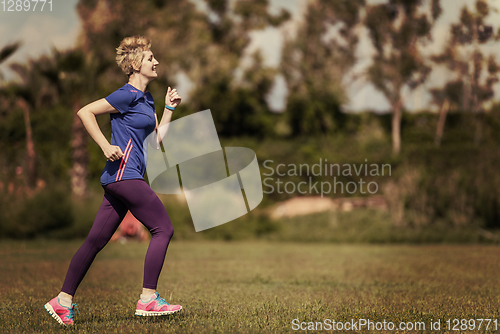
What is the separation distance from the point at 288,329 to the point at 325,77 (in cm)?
3394

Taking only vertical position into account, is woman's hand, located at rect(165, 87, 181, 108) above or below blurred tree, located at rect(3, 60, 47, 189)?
above

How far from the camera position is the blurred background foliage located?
19.1 metres

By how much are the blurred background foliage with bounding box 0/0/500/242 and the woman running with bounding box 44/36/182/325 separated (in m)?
4.74

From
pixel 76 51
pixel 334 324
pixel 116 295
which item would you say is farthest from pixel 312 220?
pixel 334 324

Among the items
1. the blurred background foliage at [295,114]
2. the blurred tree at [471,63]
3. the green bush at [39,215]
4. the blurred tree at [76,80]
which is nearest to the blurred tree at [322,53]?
the blurred background foliage at [295,114]

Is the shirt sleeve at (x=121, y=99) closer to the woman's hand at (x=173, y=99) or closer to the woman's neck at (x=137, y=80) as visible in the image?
the woman's neck at (x=137, y=80)

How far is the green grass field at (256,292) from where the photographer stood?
4430 mm

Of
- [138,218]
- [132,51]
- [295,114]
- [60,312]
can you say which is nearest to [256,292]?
[138,218]

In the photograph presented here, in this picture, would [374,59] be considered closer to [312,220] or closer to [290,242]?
[312,220]

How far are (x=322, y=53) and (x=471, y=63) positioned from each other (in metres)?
Answer: 17.6

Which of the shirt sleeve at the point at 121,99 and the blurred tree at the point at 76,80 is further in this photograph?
the blurred tree at the point at 76,80

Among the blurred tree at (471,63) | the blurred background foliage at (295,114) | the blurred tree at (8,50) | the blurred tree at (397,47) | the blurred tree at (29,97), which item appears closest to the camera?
the blurred tree at (8,50)

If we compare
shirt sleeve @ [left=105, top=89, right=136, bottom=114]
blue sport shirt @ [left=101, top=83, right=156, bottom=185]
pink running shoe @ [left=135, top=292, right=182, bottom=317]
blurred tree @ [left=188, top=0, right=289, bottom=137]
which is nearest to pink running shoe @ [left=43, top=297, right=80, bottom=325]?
pink running shoe @ [left=135, top=292, right=182, bottom=317]

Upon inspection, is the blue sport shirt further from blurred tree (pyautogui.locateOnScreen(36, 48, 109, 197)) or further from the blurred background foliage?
blurred tree (pyautogui.locateOnScreen(36, 48, 109, 197))
